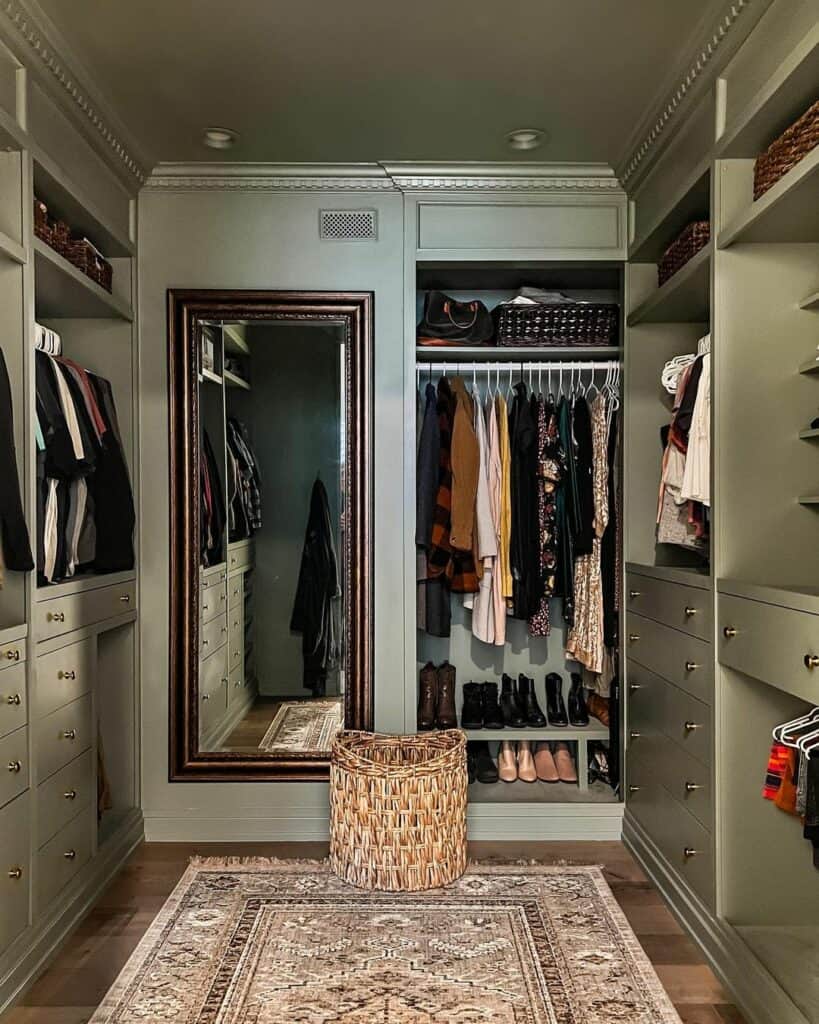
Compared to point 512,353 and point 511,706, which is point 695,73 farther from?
point 511,706

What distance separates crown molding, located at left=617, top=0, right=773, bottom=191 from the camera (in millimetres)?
2281

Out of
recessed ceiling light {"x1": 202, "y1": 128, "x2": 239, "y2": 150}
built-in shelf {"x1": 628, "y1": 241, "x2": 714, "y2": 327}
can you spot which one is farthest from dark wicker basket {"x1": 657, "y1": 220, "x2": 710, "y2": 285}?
recessed ceiling light {"x1": 202, "y1": 128, "x2": 239, "y2": 150}

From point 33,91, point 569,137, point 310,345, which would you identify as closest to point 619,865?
point 310,345

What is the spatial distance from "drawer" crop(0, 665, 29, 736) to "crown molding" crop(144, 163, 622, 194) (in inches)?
79.3

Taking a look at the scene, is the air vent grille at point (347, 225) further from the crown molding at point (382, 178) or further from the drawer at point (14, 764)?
the drawer at point (14, 764)

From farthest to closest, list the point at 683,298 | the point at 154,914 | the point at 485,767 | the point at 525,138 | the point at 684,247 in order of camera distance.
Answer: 1. the point at 485,767
2. the point at 525,138
3. the point at 683,298
4. the point at 684,247
5. the point at 154,914

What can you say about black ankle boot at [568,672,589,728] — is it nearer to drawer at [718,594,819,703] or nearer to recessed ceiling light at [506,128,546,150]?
drawer at [718,594,819,703]

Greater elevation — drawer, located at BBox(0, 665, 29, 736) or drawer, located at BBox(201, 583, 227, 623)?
drawer, located at BBox(201, 583, 227, 623)

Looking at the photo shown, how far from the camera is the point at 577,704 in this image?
3.91m

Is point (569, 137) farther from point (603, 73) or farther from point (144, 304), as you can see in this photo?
point (144, 304)

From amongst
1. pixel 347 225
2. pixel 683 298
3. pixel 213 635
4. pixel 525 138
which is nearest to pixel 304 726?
pixel 213 635

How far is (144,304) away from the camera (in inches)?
139

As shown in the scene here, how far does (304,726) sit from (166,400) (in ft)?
4.56

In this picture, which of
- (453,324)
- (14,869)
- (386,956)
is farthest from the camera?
(453,324)
